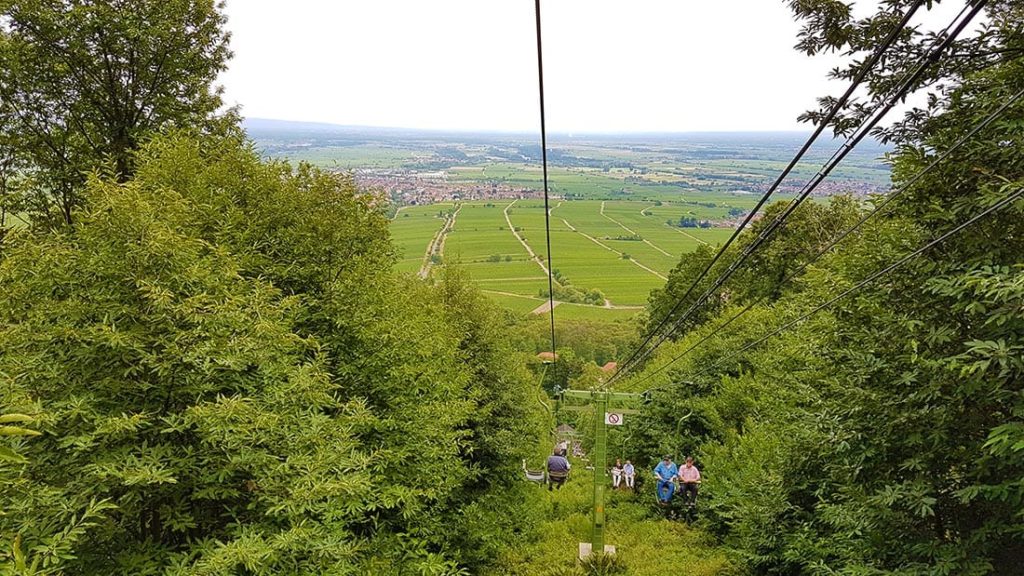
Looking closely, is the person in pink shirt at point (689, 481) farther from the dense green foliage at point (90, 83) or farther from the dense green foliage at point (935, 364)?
the dense green foliage at point (90, 83)

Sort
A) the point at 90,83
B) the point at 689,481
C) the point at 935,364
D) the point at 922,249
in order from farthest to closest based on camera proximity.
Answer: the point at 689,481, the point at 90,83, the point at 935,364, the point at 922,249

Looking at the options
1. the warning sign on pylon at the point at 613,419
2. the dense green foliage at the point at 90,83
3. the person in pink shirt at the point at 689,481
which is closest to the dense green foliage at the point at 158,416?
the warning sign on pylon at the point at 613,419

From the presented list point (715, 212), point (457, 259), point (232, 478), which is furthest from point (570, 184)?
point (232, 478)

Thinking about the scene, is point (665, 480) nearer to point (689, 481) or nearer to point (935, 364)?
point (689, 481)

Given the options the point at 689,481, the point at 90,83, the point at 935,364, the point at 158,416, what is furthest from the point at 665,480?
the point at 90,83

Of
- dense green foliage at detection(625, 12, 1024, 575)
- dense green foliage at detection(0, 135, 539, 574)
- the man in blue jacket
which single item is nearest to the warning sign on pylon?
the man in blue jacket

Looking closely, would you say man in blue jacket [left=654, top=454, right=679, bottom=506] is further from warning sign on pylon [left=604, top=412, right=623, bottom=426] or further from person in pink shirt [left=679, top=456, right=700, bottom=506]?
warning sign on pylon [left=604, top=412, right=623, bottom=426]

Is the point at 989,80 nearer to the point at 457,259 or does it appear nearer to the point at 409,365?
the point at 409,365
